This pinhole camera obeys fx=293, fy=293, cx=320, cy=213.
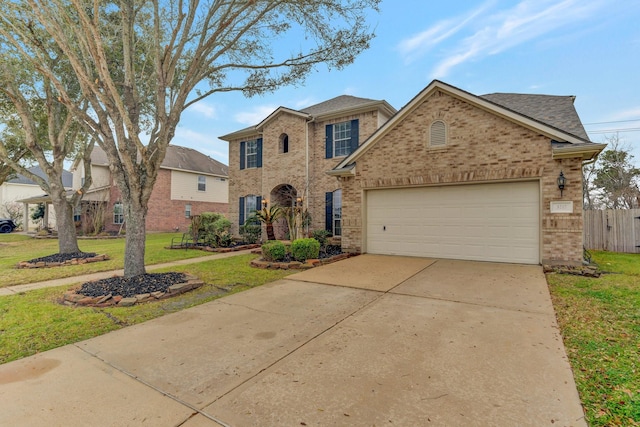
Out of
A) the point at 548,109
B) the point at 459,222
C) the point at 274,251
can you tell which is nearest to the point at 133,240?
the point at 274,251

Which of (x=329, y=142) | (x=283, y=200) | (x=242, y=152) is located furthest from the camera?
(x=242, y=152)

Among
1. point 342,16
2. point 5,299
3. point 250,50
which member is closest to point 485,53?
point 342,16

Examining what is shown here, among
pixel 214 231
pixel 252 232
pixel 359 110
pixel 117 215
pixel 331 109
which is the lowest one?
pixel 252 232

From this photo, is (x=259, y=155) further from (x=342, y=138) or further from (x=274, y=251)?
(x=274, y=251)

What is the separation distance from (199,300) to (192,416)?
135 inches

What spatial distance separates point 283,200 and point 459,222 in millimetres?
9064

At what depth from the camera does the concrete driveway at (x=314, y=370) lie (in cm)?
223

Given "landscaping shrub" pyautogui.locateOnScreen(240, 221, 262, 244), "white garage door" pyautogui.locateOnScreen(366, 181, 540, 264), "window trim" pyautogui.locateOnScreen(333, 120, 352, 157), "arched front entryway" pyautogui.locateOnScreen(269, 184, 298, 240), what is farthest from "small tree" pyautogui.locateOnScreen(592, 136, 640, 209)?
"landscaping shrub" pyautogui.locateOnScreen(240, 221, 262, 244)

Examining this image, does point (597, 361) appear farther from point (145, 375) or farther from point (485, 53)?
point (485, 53)

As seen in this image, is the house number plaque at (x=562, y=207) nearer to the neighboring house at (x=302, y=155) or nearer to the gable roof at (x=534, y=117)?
the gable roof at (x=534, y=117)

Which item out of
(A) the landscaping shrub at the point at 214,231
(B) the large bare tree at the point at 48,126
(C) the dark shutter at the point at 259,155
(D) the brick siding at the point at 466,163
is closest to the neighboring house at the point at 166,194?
(A) the landscaping shrub at the point at 214,231

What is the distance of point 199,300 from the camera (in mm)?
5402

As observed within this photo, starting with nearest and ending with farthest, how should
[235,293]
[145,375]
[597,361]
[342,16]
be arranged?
[145,375] → [597,361] → [235,293] → [342,16]

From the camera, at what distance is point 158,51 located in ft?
20.2
